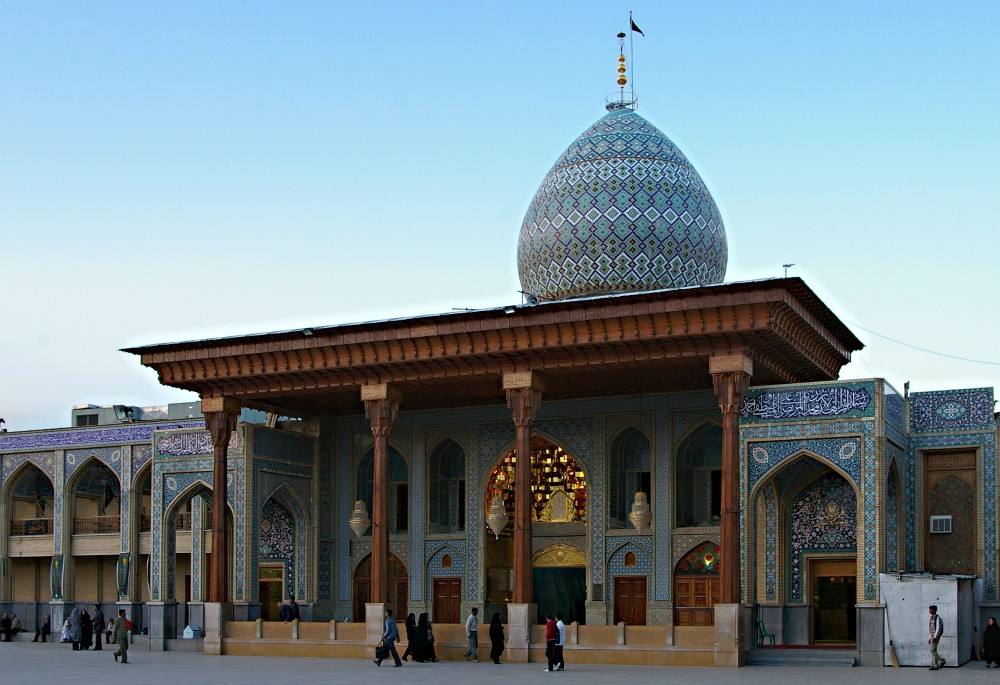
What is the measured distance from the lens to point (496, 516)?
24.3 m

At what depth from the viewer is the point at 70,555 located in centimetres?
3009

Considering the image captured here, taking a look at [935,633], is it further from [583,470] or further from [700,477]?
[583,470]

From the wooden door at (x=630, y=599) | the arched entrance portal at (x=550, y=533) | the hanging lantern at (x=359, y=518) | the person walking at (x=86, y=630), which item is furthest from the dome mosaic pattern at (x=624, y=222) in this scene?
the person walking at (x=86, y=630)

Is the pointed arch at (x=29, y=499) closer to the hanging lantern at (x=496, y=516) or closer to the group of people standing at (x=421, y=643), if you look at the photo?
the hanging lantern at (x=496, y=516)

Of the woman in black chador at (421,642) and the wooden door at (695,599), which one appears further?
the wooden door at (695,599)

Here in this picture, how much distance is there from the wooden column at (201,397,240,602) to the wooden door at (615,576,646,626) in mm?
6959

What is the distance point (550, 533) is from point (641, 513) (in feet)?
7.98

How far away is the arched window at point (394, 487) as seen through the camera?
27312mm

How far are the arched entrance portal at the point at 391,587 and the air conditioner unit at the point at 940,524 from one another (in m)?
9.96


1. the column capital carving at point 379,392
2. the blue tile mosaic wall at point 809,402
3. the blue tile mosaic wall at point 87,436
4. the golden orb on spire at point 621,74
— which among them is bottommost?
the blue tile mosaic wall at point 87,436

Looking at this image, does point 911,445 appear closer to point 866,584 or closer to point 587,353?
point 866,584

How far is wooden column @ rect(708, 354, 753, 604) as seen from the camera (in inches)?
787

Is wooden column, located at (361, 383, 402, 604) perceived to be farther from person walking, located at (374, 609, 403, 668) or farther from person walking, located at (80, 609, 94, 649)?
person walking, located at (80, 609, 94, 649)

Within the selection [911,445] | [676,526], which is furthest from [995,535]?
[676,526]
